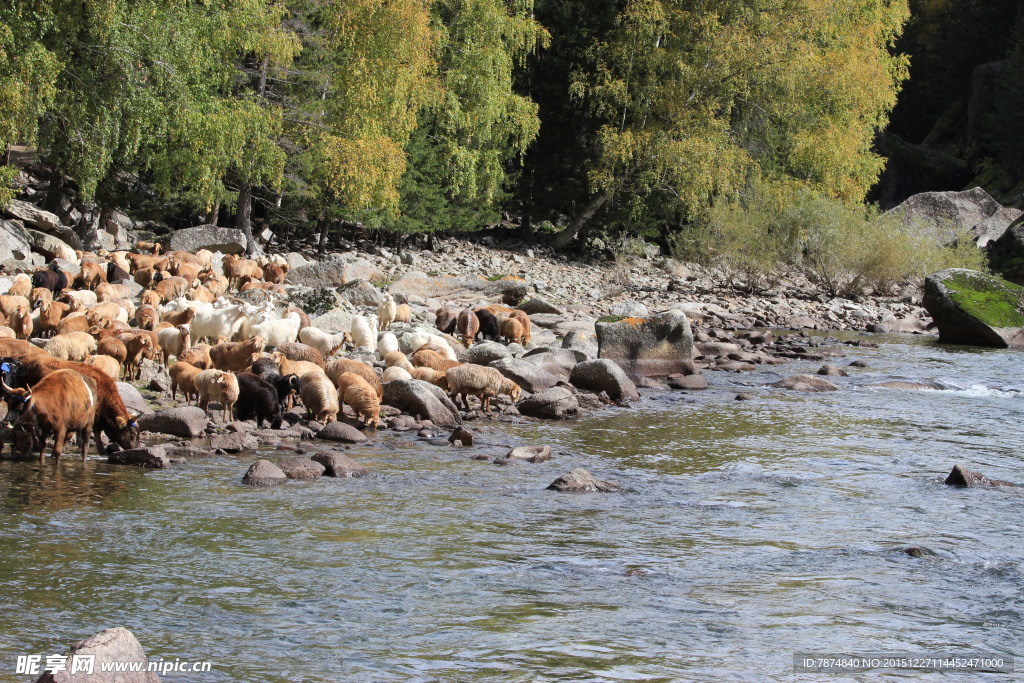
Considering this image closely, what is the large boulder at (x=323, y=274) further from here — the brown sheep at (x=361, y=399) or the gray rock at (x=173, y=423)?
the gray rock at (x=173, y=423)

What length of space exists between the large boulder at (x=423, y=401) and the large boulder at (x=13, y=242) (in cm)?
1090

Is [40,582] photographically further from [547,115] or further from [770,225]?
[547,115]

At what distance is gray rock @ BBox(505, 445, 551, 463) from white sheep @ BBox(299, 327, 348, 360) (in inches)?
185

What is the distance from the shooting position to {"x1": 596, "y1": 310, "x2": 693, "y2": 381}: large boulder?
57.1 feet

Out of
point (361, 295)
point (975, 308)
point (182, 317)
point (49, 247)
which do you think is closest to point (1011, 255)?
point (975, 308)

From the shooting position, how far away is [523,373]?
578 inches

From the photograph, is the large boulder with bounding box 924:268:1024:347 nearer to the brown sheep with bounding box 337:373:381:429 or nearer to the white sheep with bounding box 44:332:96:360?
the brown sheep with bounding box 337:373:381:429

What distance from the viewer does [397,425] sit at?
1225cm

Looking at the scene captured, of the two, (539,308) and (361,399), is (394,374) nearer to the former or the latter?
(361,399)

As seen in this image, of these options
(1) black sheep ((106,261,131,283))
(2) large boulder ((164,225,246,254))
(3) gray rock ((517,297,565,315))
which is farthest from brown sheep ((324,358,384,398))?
(2) large boulder ((164,225,246,254))

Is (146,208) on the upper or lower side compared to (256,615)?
upper

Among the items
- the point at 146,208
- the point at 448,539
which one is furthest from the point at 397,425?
the point at 146,208

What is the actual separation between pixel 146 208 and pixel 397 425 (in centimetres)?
1837

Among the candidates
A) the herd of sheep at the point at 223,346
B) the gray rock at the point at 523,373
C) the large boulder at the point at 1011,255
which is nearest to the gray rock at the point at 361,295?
the herd of sheep at the point at 223,346
